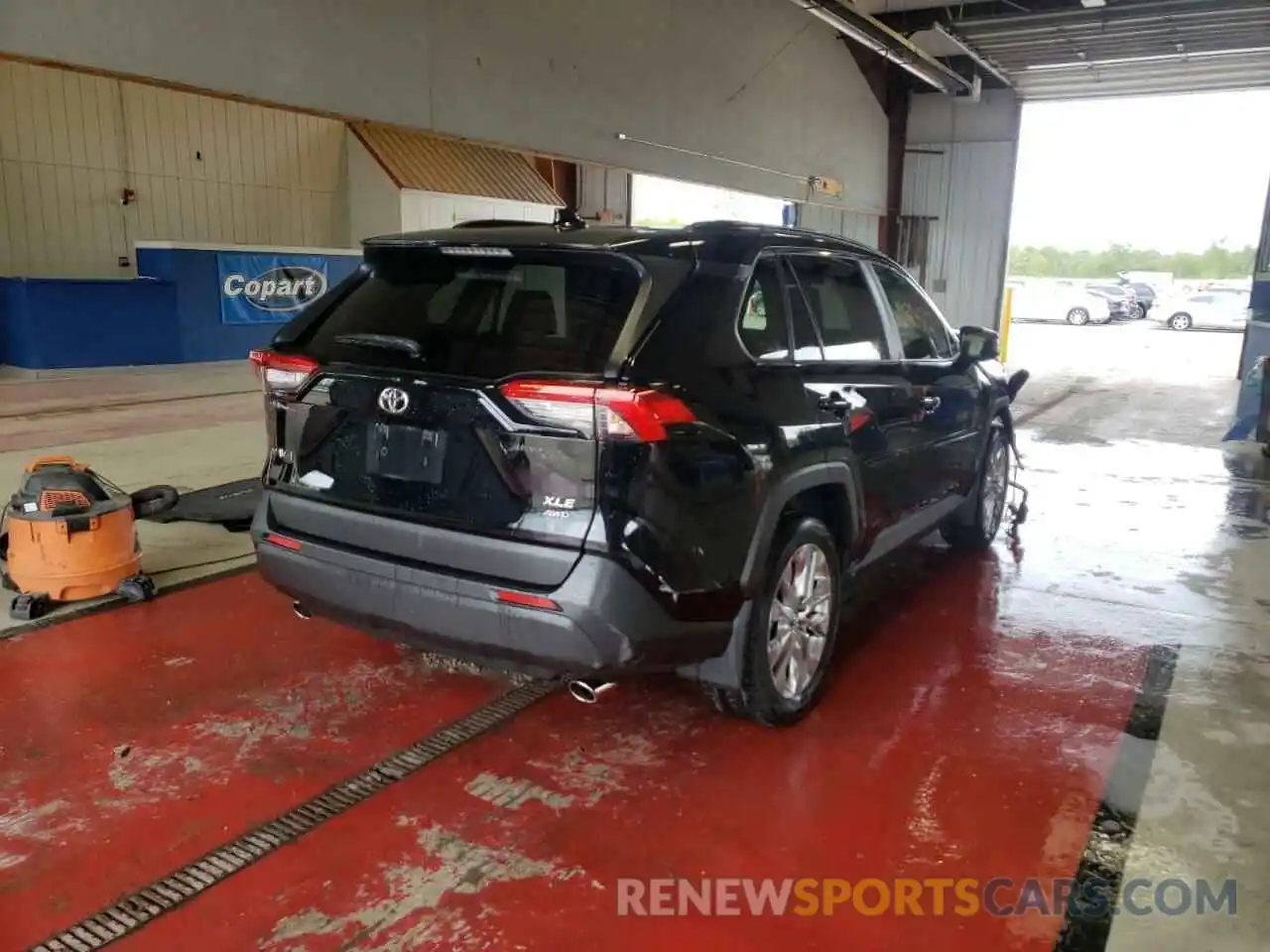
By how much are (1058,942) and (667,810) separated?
0.99 meters

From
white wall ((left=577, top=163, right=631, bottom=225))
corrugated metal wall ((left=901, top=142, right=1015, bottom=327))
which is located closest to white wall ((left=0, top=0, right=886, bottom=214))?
corrugated metal wall ((left=901, top=142, right=1015, bottom=327))

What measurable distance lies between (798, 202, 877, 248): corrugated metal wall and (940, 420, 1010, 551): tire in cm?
1231

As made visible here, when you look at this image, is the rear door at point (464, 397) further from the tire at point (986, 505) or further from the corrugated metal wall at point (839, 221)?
the corrugated metal wall at point (839, 221)

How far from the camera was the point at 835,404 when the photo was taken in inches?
124

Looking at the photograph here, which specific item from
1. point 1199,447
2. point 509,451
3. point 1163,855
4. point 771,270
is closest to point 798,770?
point 1163,855

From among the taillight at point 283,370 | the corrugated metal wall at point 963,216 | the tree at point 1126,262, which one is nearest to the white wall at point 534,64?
the corrugated metal wall at point 963,216

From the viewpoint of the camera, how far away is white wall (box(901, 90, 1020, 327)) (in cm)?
1808

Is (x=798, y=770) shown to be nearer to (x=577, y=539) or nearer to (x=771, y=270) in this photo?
(x=577, y=539)

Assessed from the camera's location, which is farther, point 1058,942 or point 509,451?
point 509,451

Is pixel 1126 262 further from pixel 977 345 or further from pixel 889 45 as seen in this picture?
pixel 977 345

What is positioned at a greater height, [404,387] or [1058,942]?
[404,387]

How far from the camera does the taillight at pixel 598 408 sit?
236 cm

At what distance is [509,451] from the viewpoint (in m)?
2.45

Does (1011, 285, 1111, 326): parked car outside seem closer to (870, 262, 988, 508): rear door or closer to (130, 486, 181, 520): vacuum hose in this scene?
(870, 262, 988, 508): rear door
